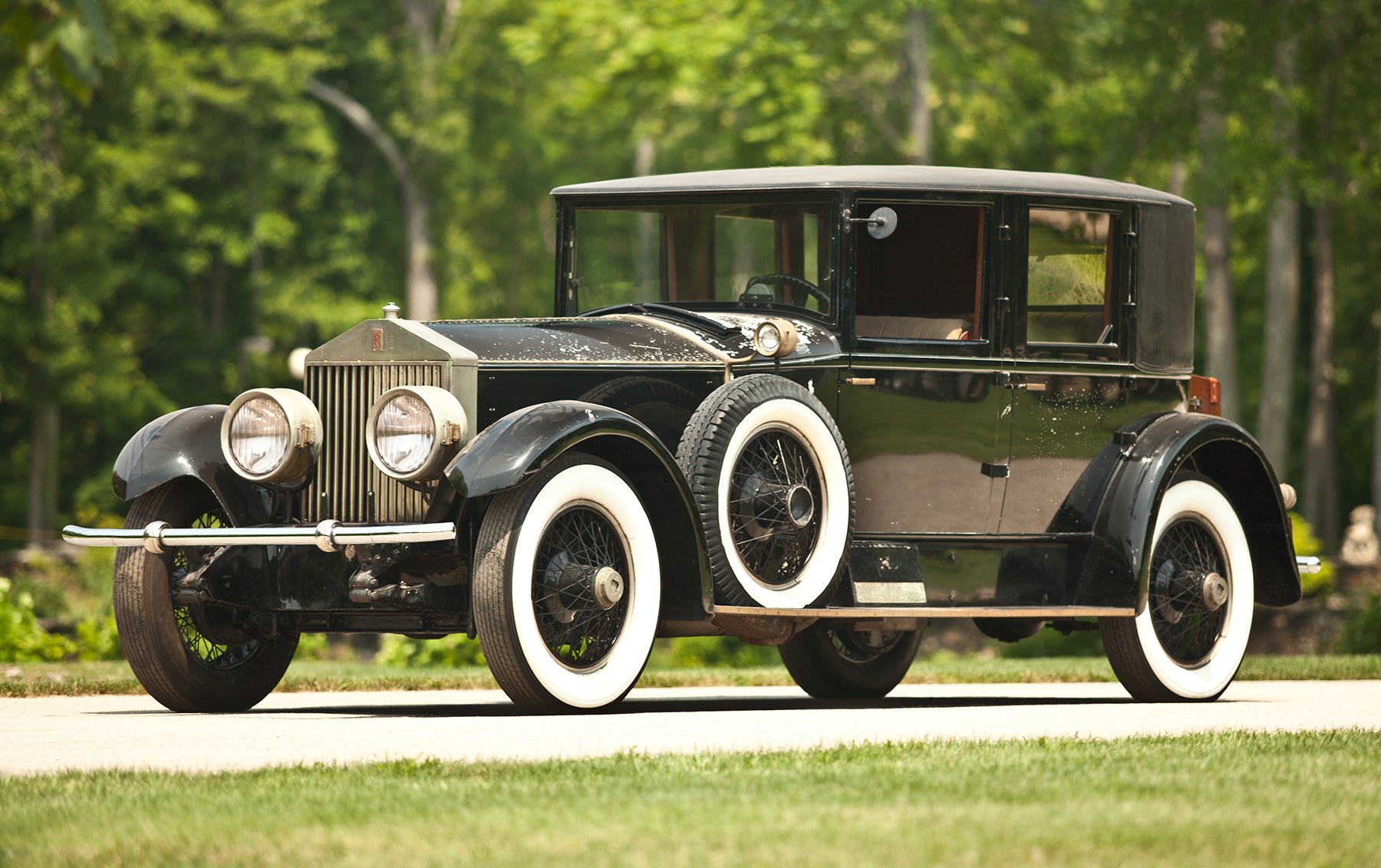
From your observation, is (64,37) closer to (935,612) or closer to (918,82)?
(935,612)

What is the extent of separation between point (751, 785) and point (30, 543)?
26.3m

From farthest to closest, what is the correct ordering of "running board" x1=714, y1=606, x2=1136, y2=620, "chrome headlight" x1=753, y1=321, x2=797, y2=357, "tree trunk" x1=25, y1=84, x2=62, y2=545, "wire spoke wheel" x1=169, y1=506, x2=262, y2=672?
"tree trunk" x1=25, y1=84, x2=62, y2=545 → "chrome headlight" x1=753, y1=321, x2=797, y2=357 → "wire spoke wheel" x1=169, y1=506, x2=262, y2=672 → "running board" x1=714, y1=606, x2=1136, y2=620

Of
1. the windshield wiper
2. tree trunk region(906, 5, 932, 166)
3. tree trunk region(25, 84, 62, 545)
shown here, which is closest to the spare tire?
the windshield wiper

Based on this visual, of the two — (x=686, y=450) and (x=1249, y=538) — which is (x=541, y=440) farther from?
(x=1249, y=538)

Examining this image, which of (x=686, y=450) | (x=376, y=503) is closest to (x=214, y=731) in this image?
(x=376, y=503)

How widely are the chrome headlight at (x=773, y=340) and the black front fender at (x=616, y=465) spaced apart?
0.72 m

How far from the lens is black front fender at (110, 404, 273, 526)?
29.9ft

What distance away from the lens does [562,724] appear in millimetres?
8016

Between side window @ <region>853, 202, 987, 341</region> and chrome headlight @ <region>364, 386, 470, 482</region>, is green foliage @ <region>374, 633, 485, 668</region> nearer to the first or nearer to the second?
side window @ <region>853, 202, 987, 341</region>

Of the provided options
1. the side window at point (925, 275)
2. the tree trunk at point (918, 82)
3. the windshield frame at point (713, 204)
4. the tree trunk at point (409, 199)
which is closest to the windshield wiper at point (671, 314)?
the windshield frame at point (713, 204)

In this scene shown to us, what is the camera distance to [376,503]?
893 cm

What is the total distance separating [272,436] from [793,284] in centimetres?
258

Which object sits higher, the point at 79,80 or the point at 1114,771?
the point at 79,80

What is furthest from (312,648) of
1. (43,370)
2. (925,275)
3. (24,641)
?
(43,370)
